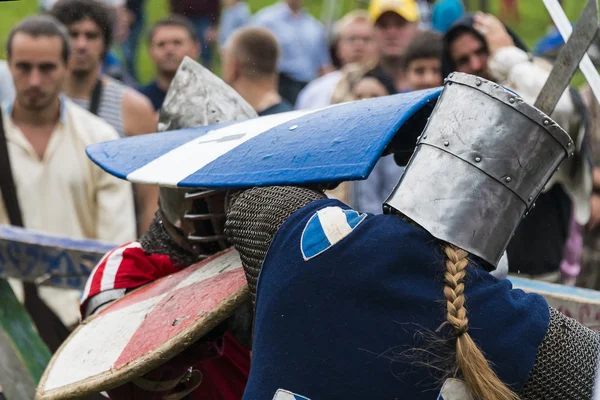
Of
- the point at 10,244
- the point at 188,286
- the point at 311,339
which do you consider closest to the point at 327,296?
the point at 311,339

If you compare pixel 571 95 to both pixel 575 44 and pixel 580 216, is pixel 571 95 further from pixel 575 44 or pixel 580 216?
pixel 575 44

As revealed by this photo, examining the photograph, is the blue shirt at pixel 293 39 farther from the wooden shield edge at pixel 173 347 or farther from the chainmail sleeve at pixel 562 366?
the chainmail sleeve at pixel 562 366

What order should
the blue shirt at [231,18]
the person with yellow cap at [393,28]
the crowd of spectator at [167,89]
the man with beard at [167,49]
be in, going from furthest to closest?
the blue shirt at [231,18] → the person with yellow cap at [393,28] → the man with beard at [167,49] → the crowd of spectator at [167,89]

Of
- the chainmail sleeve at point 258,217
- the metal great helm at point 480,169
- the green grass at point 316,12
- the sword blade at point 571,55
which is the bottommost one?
the green grass at point 316,12

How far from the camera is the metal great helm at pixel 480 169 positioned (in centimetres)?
212

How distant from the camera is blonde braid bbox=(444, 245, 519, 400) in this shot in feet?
6.61

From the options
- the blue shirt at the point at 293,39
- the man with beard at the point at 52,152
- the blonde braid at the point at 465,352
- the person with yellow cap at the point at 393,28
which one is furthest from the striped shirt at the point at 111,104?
the blonde braid at the point at 465,352

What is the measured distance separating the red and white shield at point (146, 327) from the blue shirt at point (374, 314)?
0.86 feet

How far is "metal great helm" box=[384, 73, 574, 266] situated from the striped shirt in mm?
4018

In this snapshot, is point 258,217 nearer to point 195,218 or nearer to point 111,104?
point 195,218

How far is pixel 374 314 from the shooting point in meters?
2.11

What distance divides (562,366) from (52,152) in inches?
147

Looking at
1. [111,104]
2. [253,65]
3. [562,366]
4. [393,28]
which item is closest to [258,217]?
[562,366]

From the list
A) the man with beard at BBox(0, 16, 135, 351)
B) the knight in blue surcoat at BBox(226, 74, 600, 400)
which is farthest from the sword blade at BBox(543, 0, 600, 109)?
the man with beard at BBox(0, 16, 135, 351)
